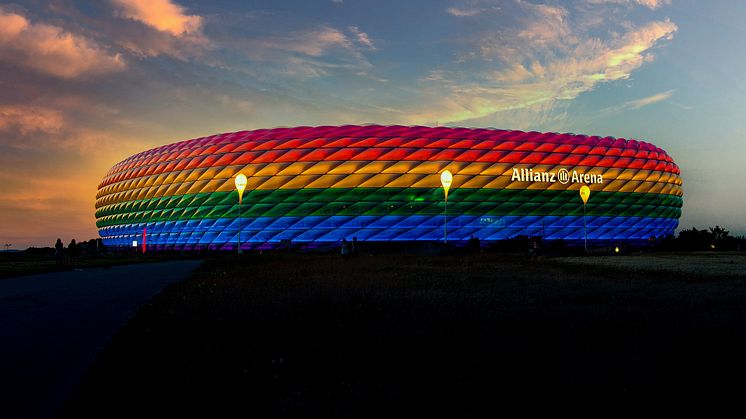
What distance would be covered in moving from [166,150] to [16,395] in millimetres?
60463

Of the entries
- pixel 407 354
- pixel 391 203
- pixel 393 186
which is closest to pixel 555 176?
pixel 393 186

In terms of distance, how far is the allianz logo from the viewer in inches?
2026

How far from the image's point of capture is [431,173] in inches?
1938

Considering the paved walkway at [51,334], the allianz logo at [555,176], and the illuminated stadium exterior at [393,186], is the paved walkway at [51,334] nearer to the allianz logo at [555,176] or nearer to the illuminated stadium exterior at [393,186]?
the illuminated stadium exterior at [393,186]

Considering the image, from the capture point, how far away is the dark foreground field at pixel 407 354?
14.2 ft

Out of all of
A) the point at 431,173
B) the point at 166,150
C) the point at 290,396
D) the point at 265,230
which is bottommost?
the point at 290,396

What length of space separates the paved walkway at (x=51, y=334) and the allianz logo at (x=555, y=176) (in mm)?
41841

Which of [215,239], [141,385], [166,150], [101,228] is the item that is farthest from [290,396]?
[101,228]

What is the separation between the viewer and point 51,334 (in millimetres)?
7234

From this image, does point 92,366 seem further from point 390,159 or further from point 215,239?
point 215,239

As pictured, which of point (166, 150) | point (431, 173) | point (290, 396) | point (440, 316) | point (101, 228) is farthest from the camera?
point (101, 228)

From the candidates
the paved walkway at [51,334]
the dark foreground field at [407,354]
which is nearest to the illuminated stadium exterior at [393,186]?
the paved walkway at [51,334]

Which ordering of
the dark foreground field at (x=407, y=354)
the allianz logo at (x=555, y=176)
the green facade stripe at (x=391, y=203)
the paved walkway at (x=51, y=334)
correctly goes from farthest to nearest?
the allianz logo at (x=555, y=176) → the green facade stripe at (x=391, y=203) → the paved walkway at (x=51, y=334) → the dark foreground field at (x=407, y=354)

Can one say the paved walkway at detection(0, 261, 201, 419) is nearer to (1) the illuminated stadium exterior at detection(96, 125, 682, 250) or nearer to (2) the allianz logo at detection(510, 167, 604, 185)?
(1) the illuminated stadium exterior at detection(96, 125, 682, 250)
